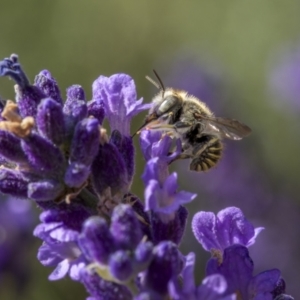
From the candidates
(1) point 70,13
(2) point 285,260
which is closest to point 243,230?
(2) point 285,260

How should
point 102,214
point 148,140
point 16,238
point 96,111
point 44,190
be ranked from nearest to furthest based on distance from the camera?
point 44,190 → point 102,214 → point 96,111 → point 148,140 → point 16,238

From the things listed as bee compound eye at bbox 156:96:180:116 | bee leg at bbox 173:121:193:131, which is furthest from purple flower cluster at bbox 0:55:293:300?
bee compound eye at bbox 156:96:180:116

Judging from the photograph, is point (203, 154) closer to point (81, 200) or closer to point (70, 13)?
point (81, 200)

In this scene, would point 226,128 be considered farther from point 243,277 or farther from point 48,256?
point 48,256

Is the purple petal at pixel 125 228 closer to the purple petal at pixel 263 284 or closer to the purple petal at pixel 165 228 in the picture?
the purple petal at pixel 165 228

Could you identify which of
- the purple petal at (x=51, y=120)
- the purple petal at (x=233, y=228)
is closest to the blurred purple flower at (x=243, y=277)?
the purple petal at (x=233, y=228)

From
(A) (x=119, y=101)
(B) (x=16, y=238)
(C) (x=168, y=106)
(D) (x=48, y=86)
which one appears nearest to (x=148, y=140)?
(A) (x=119, y=101)
